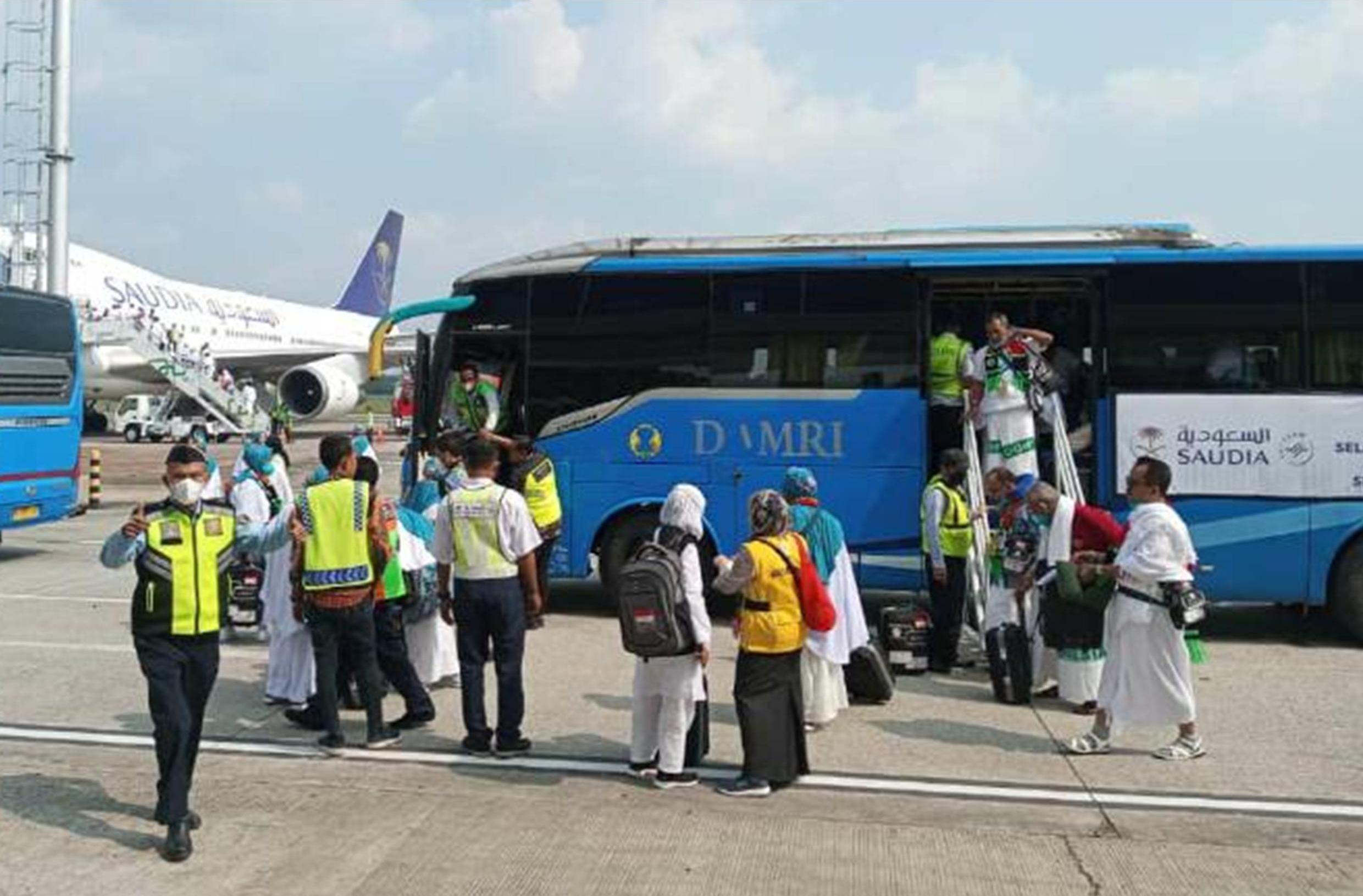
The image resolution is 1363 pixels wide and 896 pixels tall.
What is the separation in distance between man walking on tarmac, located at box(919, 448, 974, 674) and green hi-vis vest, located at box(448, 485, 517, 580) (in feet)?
11.4

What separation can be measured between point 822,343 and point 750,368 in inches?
26.0

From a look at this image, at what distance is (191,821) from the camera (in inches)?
197

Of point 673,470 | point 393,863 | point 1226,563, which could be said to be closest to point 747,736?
point 393,863

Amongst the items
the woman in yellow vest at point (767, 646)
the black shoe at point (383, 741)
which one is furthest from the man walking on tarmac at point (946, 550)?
the black shoe at point (383, 741)

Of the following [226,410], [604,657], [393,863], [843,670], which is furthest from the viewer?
[226,410]

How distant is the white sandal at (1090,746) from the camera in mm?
6438

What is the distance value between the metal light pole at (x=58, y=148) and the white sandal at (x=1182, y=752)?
71.7 ft

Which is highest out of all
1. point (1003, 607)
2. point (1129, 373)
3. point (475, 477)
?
point (1129, 373)

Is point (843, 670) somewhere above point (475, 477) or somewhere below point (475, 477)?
below

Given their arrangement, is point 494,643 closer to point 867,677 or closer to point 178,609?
point 178,609

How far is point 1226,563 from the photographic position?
368 inches

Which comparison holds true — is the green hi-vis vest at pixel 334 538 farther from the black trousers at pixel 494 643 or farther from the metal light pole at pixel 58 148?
the metal light pole at pixel 58 148

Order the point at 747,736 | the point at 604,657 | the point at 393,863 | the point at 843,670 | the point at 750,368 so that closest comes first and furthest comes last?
1. the point at 393,863
2. the point at 747,736
3. the point at 843,670
4. the point at 604,657
5. the point at 750,368

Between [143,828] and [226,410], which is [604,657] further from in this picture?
[226,410]
